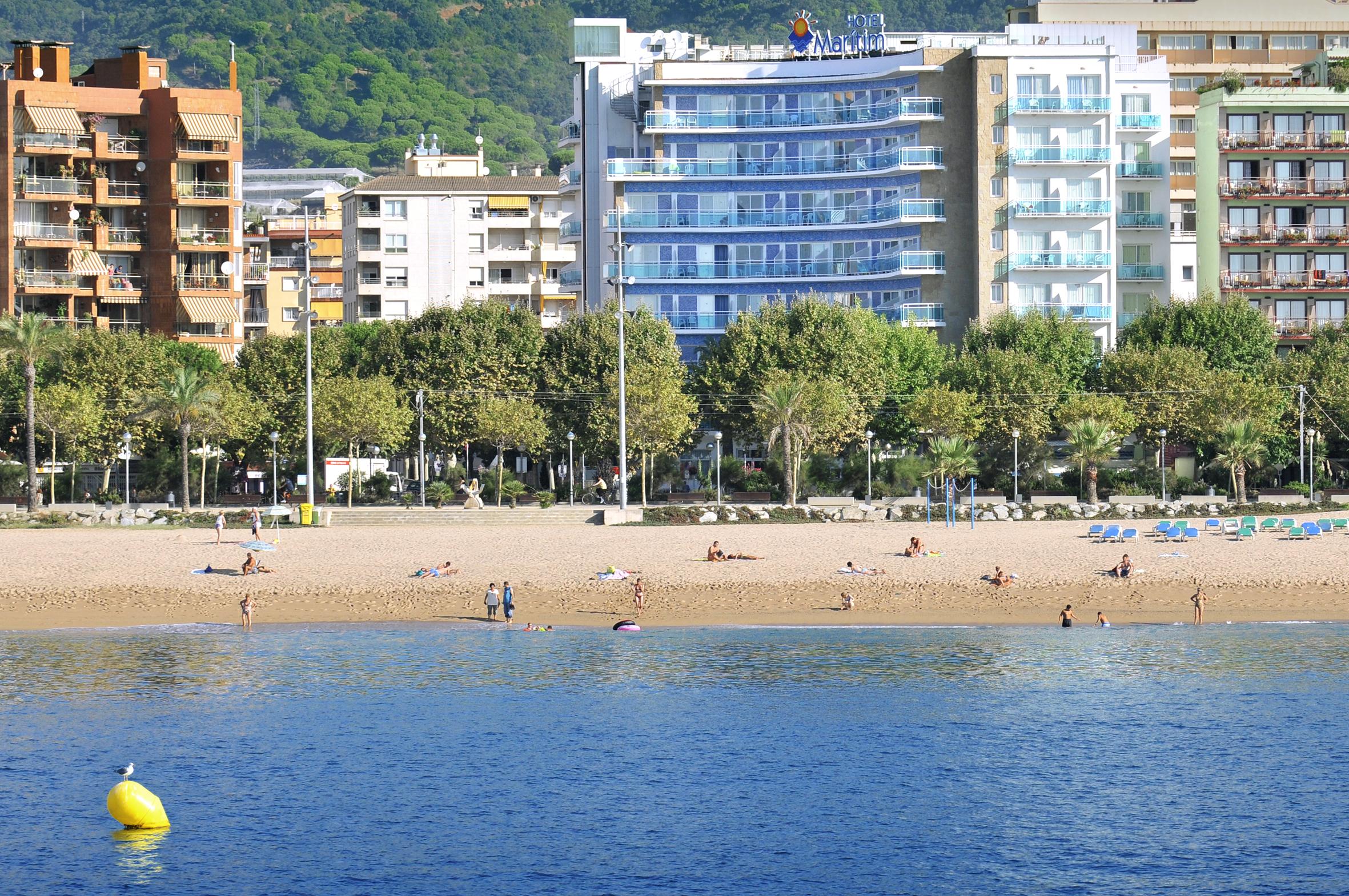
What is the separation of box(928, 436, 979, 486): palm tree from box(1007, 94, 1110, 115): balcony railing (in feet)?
116

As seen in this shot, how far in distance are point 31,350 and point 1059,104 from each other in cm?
6343

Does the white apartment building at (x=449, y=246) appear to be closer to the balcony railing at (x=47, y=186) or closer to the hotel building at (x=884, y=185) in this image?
the hotel building at (x=884, y=185)

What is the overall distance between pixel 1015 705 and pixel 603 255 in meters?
78.6

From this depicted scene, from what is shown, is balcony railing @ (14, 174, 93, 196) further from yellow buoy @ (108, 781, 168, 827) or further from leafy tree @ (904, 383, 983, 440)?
yellow buoy @ (108, 781, 168, 827)

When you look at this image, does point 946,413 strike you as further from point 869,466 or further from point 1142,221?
point 1142,221

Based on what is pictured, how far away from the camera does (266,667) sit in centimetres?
5356

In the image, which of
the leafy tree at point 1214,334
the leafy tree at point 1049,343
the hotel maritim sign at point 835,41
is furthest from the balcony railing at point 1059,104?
the leafy tree at point 1214,334

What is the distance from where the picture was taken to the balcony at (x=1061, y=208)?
376ft

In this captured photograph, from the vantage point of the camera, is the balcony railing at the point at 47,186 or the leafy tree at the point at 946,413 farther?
the balcony railing at the point at 47,186

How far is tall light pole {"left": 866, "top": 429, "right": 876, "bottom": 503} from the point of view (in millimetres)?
87312

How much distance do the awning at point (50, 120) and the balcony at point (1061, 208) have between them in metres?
57.8

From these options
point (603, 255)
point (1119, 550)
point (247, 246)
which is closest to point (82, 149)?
point (603, 255)

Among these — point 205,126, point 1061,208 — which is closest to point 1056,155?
point 1061,208

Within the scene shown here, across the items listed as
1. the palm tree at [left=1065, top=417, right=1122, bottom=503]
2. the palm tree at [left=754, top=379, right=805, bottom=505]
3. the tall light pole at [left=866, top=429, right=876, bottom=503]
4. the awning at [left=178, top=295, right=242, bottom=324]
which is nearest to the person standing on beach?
the palm tree at [left=1065, top=417, right=1122, bottom=503]
